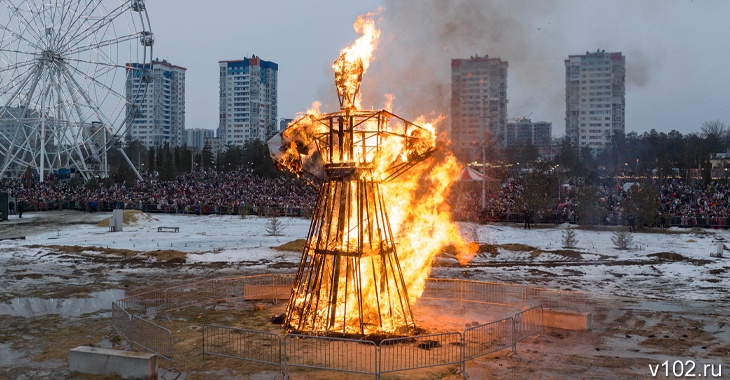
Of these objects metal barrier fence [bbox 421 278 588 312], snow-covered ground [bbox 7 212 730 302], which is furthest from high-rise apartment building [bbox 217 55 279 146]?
metal barrier fence [bbox 421 278 588 312]

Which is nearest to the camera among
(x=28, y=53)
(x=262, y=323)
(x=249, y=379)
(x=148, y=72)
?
(x=249, y=379)

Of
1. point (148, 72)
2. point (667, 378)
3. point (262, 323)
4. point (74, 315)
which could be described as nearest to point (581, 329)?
point (667, 378)

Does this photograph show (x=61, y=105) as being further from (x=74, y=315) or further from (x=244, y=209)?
(x=74, y=315)

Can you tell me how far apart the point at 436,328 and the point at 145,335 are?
746 centimetres

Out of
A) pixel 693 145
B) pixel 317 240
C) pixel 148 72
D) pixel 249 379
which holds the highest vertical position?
pixel 148 72

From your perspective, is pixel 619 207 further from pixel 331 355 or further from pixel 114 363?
pixel 114 363

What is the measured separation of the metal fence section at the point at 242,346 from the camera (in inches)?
530

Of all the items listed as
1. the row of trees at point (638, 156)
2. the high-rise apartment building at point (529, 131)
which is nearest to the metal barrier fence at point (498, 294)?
the row of trees at point (638, 156)

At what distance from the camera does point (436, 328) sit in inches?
654

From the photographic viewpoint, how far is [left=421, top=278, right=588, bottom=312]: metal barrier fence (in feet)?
64.9

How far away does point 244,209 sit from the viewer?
53.3 m

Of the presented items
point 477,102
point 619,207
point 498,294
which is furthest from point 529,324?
point 477,102

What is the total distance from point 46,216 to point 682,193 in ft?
185

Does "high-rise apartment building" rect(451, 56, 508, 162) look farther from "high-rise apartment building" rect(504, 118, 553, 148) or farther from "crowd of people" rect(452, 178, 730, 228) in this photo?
"high-rise apartment building" rect(504, 118, 553, 148)
